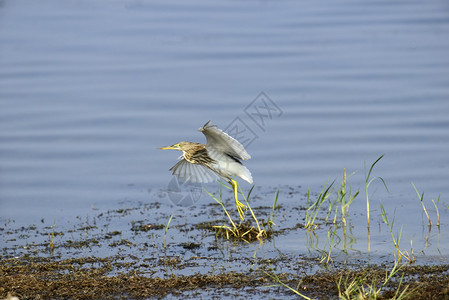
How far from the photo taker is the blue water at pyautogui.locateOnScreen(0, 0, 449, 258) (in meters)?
7.89

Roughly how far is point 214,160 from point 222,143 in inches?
19.4

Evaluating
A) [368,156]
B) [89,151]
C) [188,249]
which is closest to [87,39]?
[89,151]

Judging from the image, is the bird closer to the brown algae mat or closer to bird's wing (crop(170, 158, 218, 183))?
bird's wing (crop(170, 158, 218, 183))

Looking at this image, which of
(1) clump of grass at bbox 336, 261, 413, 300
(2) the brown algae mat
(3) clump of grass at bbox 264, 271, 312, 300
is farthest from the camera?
(2) the brown algae mat

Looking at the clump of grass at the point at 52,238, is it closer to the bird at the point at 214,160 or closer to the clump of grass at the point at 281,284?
the bird at the point at 214,160

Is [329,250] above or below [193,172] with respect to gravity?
below

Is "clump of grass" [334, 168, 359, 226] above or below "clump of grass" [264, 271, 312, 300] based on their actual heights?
above

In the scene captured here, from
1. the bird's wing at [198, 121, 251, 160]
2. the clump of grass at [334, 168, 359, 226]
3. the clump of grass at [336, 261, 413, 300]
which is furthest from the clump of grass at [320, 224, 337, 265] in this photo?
the bird's wing at [198, 121, 251, 160]

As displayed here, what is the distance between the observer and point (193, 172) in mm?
6566

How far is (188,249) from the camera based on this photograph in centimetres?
568

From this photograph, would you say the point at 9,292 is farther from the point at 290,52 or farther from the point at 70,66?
the point at 290,52

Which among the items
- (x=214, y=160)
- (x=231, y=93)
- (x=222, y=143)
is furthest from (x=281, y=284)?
(x=231, y=93)

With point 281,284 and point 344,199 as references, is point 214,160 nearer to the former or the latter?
point 344,199

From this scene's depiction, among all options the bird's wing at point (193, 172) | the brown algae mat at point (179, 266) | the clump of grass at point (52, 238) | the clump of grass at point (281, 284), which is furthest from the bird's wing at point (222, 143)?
the clump of grass at point (52, 238)
